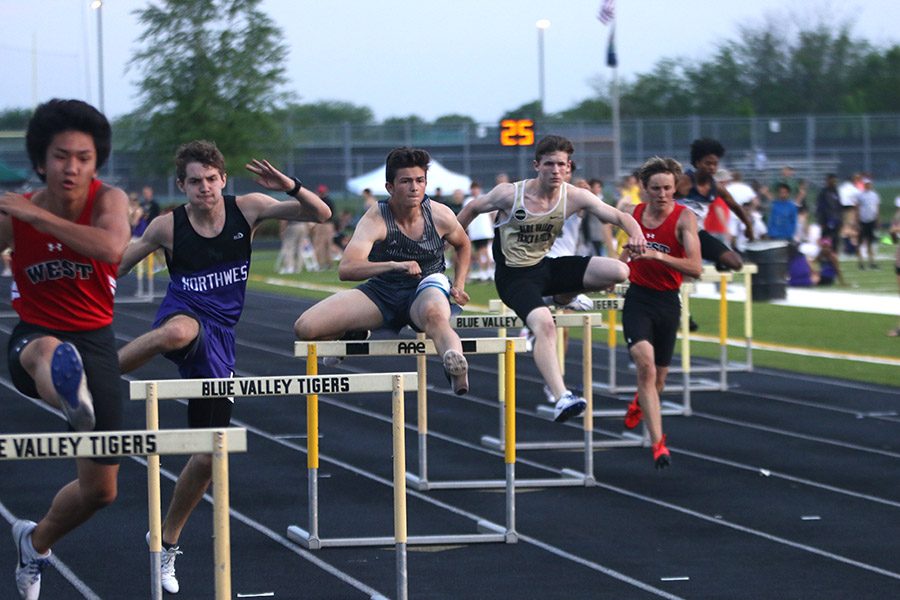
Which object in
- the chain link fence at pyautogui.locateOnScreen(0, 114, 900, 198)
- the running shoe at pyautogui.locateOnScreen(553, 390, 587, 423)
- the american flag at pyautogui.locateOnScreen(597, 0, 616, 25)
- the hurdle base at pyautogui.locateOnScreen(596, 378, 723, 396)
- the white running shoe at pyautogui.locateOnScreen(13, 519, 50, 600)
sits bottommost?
the hurdle base at pyautogui.locateOnScreen(596, 378, 723, 396)

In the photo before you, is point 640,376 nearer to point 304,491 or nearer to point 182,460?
point 304,491

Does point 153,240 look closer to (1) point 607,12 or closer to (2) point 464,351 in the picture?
(2) point 464,351

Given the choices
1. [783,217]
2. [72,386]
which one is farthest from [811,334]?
[72,386]

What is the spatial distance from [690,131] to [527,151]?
5.86m

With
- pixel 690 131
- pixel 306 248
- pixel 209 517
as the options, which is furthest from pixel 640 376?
pixel 690 131

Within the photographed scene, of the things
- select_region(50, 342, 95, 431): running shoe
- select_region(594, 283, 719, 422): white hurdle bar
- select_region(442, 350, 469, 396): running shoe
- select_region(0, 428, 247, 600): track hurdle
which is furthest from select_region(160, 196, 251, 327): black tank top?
select_region(594, 283, 719, 422): white hurdle bar

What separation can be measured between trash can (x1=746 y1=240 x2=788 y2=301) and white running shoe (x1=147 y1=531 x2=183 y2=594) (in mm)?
17272

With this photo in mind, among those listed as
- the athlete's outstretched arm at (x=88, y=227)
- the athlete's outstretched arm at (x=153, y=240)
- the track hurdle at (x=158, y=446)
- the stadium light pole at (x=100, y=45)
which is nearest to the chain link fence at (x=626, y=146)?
the stadium light pole at (x=100, y=45)

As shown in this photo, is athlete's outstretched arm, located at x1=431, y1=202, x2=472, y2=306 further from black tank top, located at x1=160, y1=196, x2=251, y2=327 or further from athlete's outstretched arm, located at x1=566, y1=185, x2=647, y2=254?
black tank top, located at x1=160, y1=196, x2=251, y2=327

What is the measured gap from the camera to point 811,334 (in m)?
19.0

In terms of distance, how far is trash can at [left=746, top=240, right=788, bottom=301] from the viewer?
917 inches

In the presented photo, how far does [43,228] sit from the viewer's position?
5.28 metres

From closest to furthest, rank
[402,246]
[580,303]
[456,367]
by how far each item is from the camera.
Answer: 1. [456,367]
2. [402,246]
3. [580,303]

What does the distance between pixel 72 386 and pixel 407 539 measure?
2904 millimetres
